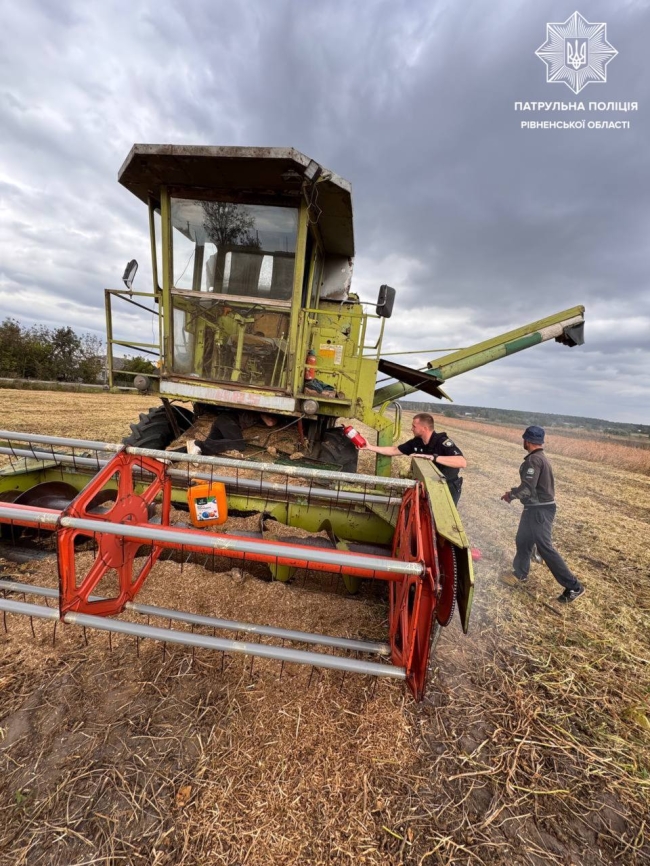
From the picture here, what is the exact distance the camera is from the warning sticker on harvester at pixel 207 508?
2666 millimetres

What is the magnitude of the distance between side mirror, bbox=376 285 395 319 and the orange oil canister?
2390 millimetres

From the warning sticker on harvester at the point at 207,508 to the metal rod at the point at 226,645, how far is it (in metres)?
0.89

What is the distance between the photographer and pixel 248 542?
181 centimetres

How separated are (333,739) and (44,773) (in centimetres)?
117

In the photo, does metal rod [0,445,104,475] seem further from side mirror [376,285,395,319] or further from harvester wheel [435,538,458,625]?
side mirror [376,285,395,319]

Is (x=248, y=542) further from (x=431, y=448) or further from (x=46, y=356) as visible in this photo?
(x=46, y=356)

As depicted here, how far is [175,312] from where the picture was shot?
404 cm

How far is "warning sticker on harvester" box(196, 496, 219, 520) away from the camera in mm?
2666

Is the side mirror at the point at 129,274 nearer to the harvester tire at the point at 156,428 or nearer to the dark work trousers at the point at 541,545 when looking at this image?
the harvester tire at the point at 156,428

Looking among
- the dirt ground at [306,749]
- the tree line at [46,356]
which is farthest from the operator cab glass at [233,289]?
the tree line at [46,356]

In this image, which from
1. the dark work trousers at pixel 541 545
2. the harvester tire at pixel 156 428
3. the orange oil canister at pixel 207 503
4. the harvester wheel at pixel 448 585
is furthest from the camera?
the harvester tire at pixel 156 428

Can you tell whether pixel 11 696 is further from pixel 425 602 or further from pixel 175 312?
pixel 175 312

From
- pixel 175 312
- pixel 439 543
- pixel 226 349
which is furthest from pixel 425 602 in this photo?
pixel 175 312

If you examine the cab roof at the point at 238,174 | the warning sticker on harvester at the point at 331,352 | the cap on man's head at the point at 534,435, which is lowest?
the cap on man's head at the point at 534,435
